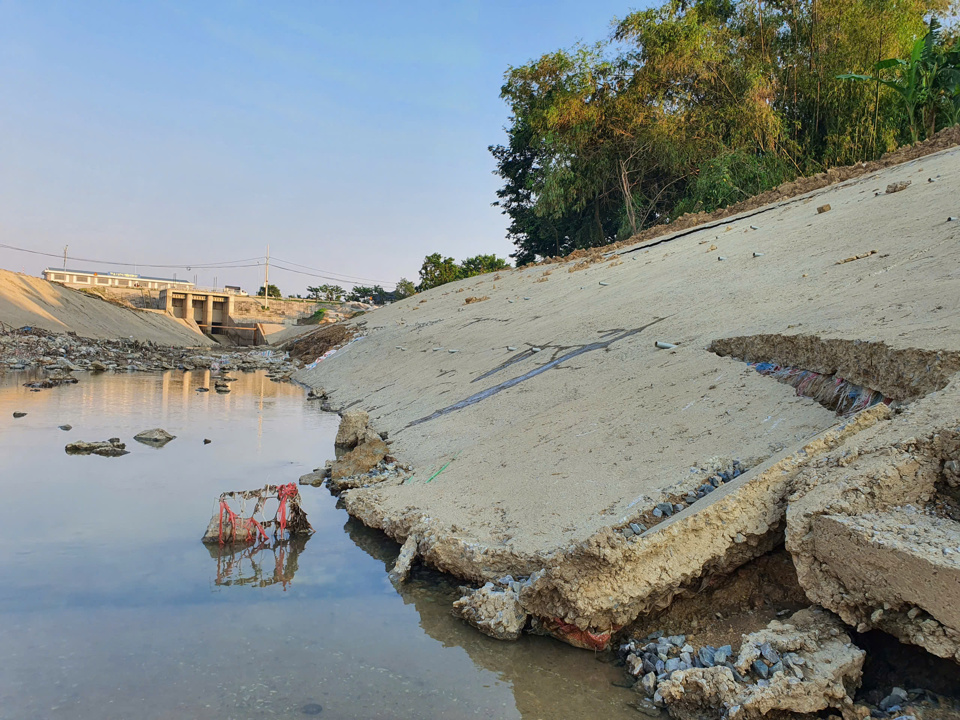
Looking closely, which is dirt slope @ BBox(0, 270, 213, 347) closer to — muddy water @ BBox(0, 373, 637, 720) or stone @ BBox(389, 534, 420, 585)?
muddy water @ BBox(0, 373, 637, 720)

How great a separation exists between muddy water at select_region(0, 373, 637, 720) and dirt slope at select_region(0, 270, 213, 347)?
71.3ft

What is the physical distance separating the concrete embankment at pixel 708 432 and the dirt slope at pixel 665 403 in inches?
0.7

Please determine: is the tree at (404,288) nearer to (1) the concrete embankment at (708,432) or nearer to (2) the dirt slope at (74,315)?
(2) the dirt slope at (74,315)

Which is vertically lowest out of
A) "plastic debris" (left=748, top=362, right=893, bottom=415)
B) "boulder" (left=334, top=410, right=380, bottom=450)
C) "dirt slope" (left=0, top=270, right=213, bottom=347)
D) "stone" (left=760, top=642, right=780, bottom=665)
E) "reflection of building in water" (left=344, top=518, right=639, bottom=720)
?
"reflection of building in water" (left=344, top=518, right=639, bottom=720)

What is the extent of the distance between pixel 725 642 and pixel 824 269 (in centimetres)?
535

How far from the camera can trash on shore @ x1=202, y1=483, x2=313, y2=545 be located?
453cm

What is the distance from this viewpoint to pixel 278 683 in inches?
114

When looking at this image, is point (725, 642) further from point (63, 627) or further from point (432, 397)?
point (432, 397)

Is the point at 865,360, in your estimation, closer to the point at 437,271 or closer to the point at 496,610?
the point at 496,610

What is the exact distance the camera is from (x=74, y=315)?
27.4 metres

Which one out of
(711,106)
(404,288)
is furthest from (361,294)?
(711,106)

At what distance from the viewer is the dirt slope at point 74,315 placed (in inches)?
949

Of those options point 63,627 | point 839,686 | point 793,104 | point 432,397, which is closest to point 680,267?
point 432,397

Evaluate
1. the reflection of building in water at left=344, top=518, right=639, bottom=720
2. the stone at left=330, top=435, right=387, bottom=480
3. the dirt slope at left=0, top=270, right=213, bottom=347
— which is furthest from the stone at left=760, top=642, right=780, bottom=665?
the dirt slope at left=0, top=270, right=213, bottom=347
